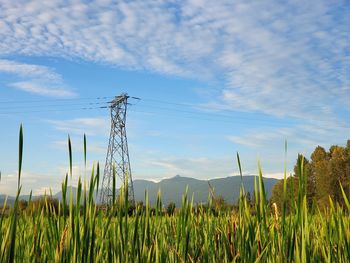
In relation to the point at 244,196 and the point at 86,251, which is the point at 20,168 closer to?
the point at 86,251

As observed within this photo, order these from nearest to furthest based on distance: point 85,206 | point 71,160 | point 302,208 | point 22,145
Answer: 1. point 22,145
2. point 71,160
3. point 85,206
4. point 302,208

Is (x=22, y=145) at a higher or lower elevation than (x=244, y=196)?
higher

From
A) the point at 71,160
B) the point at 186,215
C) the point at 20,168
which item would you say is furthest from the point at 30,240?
the point at 20,168

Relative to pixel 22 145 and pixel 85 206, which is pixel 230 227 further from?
pixel 22 145

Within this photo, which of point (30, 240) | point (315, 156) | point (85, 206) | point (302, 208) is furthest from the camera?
point (315, 156)

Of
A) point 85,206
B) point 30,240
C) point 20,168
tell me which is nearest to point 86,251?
point 85,206

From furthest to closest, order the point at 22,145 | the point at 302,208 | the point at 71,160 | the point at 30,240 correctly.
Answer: the point at 30,240, the point at 302,208, the point at 71,160, the point at 22,145

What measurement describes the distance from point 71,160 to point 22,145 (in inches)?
9.9

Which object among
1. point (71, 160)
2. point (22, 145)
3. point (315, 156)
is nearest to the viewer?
point (22, 145)

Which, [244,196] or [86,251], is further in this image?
[244,196]

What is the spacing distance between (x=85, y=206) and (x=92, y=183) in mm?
114

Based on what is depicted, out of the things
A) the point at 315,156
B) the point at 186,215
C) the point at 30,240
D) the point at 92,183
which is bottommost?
the point at 30,240

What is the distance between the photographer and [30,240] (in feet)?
8.07

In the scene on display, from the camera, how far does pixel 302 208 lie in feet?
5.04
